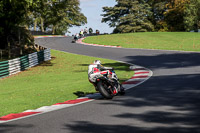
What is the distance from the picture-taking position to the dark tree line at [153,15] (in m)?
71.8

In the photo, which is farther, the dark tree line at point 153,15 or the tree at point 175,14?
the tree at point 175,14

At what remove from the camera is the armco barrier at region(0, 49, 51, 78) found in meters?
22.3

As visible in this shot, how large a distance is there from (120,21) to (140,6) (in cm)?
669

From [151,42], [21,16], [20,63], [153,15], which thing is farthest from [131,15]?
[20,63]

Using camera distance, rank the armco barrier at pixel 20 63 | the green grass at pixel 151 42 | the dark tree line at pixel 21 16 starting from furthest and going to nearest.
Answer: the green grass at pixel 151 42 < the dark tree line at pixel 21 16 < the armco barrier at pixel 20 63

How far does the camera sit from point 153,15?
281 feet

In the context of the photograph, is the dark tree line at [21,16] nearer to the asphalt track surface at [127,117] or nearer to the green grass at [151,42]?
the green grass at [151,42]

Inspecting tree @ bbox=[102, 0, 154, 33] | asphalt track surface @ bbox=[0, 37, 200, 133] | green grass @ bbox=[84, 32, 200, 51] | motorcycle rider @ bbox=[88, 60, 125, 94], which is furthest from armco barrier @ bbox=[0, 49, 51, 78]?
tree @ bbox=[102, 0, 154, 33]

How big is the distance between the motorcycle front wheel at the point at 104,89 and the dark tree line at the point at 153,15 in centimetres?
6475

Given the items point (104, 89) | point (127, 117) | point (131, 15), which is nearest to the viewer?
point (127, 117)

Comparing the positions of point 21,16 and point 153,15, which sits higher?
point 153,15

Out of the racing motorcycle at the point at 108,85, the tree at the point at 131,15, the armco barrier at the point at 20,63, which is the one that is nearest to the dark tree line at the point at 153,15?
the tree at the point at 131,15

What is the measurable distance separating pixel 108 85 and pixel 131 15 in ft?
223

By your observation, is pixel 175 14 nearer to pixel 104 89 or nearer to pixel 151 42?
pixel 151 42
